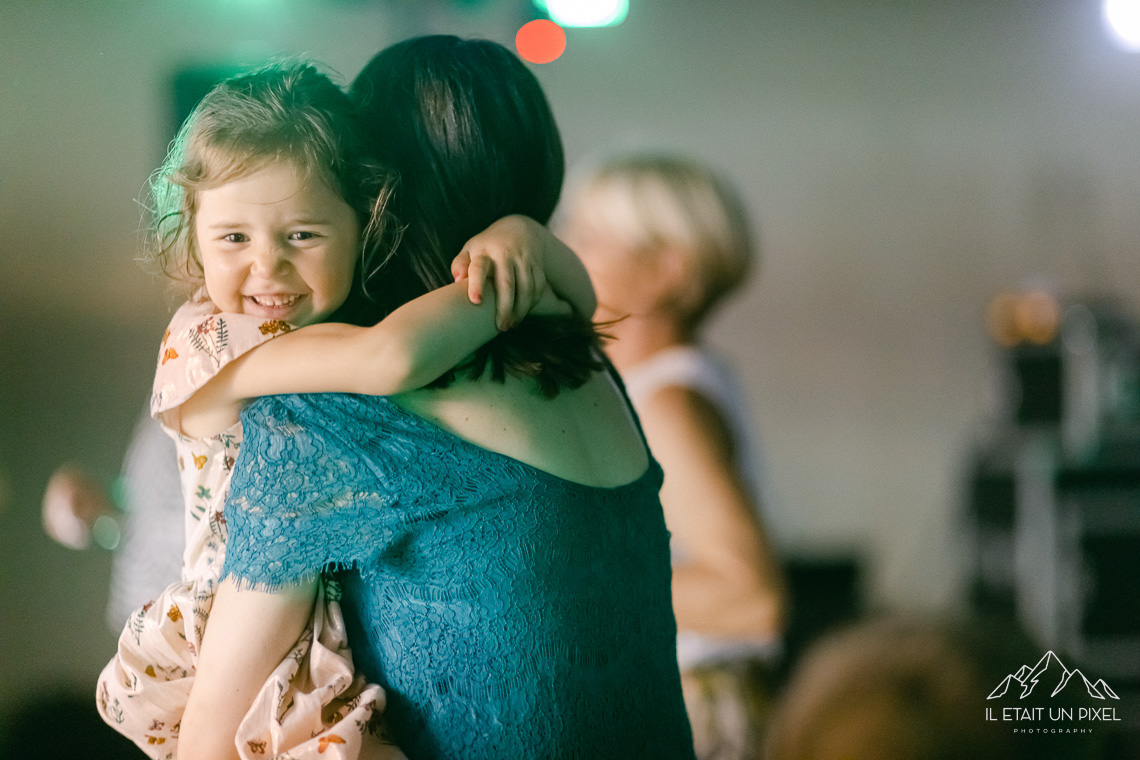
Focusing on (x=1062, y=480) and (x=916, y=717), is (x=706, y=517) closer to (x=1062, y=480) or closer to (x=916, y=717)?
(x=916, y=717)

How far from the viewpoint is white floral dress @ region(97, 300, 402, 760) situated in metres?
0.69

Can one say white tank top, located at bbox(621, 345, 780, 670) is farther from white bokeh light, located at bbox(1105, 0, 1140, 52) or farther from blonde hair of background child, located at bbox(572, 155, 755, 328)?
white bokeh light, located at bbox(1105, 0, 1140, 52)

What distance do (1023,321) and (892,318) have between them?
12.8 inches

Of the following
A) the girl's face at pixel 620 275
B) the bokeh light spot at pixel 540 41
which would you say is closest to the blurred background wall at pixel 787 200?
the bokeh light spot at pixel 540 41

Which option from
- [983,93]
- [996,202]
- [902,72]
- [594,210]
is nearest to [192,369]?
[594,210]

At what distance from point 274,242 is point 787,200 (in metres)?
1.88

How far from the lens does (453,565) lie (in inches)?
26.6

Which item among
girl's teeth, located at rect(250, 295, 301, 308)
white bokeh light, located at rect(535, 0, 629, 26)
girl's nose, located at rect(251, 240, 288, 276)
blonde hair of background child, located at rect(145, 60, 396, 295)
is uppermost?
white bokeh light, located at rect(535, 0, 629, 26)

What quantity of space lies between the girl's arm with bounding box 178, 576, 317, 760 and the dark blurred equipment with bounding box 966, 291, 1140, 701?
1.94 metres

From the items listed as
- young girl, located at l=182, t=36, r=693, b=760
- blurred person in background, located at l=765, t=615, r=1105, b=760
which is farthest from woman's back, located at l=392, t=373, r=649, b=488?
blurred person in background, located at l=765, t=615, r=1105, b=760

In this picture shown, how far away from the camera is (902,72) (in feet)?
6.70

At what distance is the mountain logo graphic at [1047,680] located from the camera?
5.06 feet

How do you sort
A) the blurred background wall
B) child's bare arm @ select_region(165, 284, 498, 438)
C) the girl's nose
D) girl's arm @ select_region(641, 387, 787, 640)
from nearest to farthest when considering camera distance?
child's bare arm @ select_region(165, 284, 498, 438), the girl's nose, the blurred background wall, girl's arm @ select_region(641, 387, 787, 640)

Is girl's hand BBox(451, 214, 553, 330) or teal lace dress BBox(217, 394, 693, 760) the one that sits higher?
girl's hand BBox(451, 214, 553, 330)
